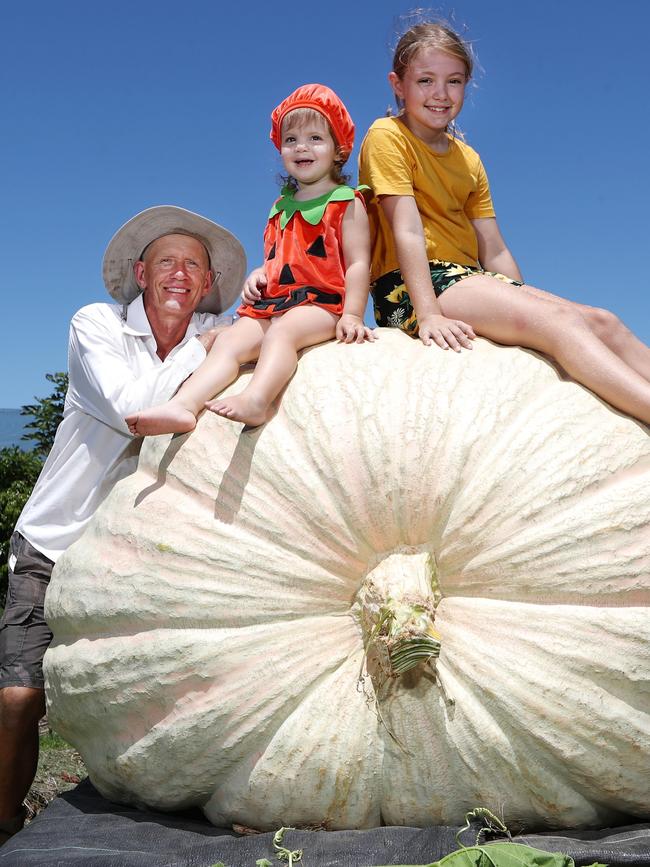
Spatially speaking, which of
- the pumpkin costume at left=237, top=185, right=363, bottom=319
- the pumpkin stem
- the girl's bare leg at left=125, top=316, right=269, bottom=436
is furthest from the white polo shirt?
the pumpkin stem

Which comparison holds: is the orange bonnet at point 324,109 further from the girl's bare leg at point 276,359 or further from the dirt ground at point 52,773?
the dirt ground at point 52,773

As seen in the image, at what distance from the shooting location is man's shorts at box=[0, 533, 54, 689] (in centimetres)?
312

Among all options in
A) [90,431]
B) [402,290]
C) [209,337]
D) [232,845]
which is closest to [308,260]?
[402,290]

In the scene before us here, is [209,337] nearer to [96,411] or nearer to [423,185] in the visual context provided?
[96,411]

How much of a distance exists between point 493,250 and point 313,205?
34.3 inches

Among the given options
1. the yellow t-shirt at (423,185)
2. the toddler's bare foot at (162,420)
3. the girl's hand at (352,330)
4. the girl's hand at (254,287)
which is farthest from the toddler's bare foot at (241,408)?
the yellow t-shirt at (423,185)

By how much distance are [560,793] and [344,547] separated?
841mm

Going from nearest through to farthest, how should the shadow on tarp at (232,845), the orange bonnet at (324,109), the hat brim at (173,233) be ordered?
the shadow on tarp at (232,845)
the orange bonnet at (324,109)
the hat brim at (173,233)

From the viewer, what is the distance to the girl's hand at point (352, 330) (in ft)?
8.89

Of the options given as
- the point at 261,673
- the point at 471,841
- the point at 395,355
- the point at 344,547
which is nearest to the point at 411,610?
the point at 344,547

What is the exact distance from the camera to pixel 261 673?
2.15 meters

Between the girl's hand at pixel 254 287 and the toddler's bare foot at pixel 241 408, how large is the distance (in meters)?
0.79

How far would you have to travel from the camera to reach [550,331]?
8.43 ft

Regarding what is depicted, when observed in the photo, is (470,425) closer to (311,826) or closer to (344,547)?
(344,547)
